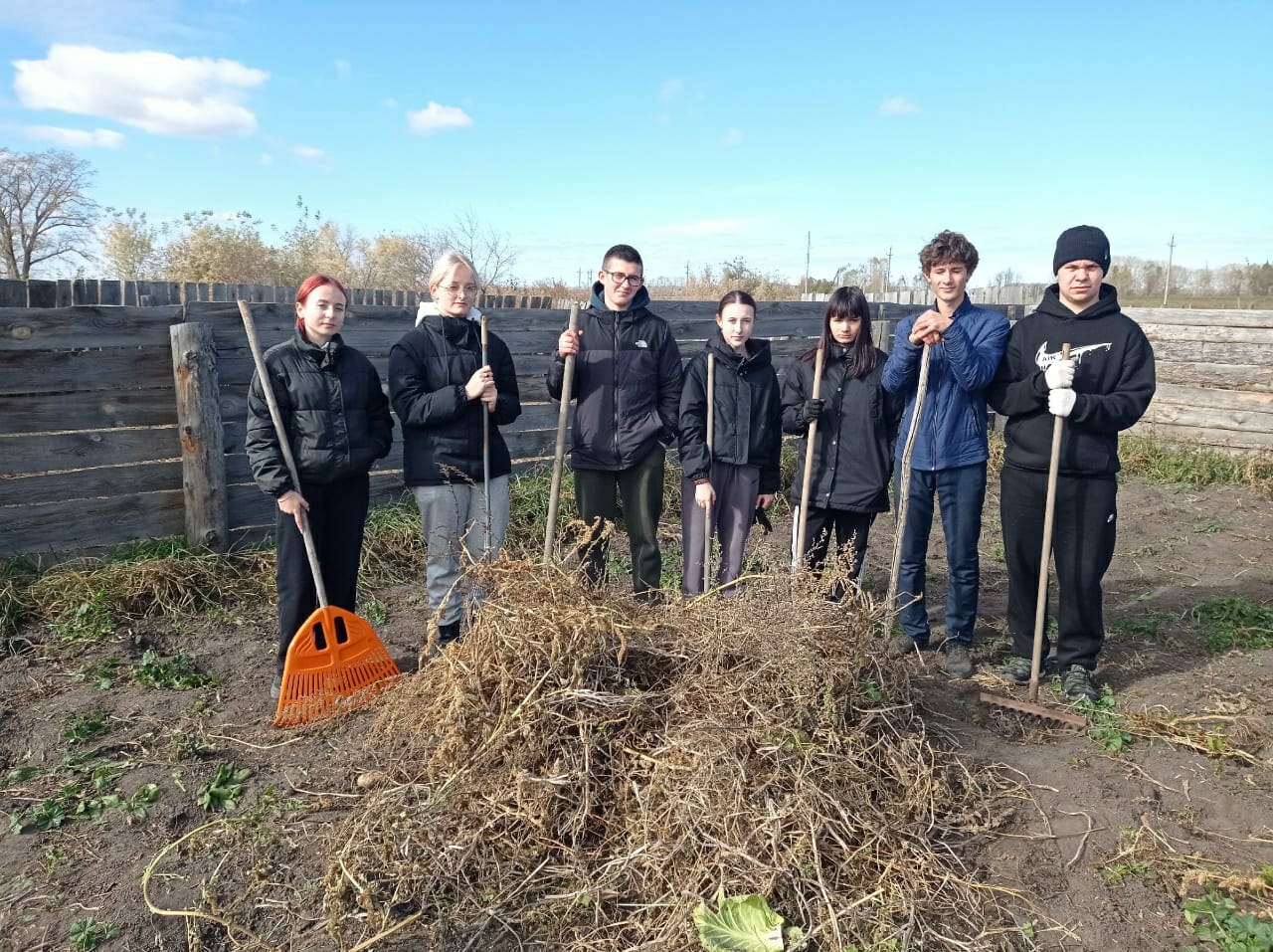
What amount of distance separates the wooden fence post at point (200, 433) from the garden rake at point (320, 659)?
4.82 ft

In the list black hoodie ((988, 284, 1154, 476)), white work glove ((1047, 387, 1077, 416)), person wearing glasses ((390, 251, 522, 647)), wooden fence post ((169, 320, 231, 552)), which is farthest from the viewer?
wooden fence post ((169, 320, 231, 552))

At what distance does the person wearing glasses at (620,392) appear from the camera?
4129mm

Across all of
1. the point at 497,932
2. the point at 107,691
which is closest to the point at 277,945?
the point at 497,932

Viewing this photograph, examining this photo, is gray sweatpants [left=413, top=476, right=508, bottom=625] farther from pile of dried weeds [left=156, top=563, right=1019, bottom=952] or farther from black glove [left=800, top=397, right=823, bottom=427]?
black glove [left=800, top=397, right=823, bottom=427]

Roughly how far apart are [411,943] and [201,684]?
2200mm

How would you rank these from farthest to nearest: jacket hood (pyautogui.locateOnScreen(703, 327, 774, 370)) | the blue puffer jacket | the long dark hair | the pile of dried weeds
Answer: jacket hood (pyautogui.locateOnScreen(703, 327, 774, 370))
the long dark hair
the blue puffer jacket
the pile of dried weeds

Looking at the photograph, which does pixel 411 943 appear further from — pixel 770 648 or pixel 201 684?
pixel 201 684

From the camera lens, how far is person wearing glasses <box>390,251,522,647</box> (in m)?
3.81

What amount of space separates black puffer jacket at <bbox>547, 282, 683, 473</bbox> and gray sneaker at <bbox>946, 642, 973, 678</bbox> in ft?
5.88

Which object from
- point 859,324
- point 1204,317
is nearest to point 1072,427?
point 859,324

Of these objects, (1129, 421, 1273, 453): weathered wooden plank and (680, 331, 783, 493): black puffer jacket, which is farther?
(1129, 421, 1273, 453): weathered wooden plank

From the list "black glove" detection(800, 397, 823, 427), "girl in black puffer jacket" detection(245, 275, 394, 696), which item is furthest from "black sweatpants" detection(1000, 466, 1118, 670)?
"girl in black puffer jacket" detection(245, 275, 394, 696)

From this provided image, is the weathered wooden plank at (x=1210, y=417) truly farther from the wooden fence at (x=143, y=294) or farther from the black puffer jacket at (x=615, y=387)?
the black puffer jacket at (x=615, y=387)

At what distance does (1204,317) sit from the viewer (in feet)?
29.2
